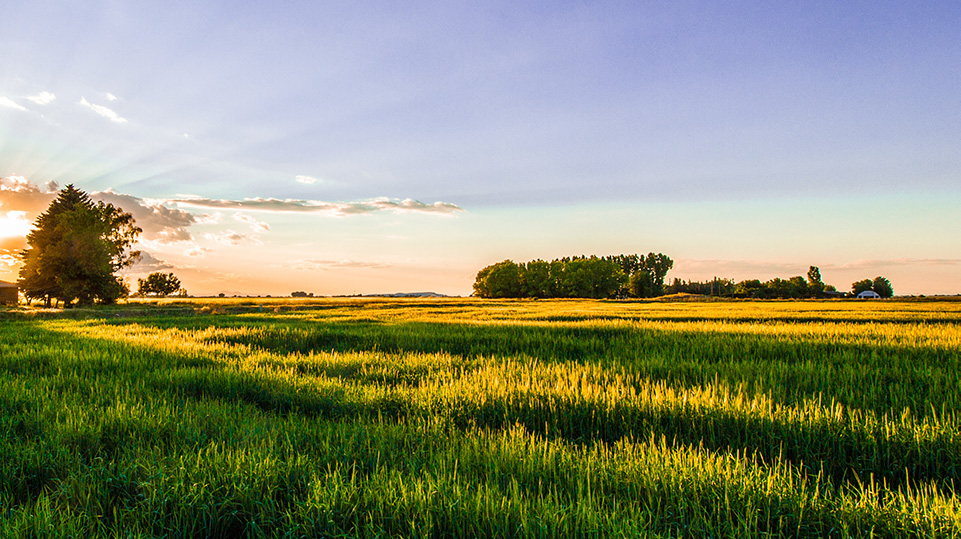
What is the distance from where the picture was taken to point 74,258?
40594 mm

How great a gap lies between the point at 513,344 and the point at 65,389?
24.2ft

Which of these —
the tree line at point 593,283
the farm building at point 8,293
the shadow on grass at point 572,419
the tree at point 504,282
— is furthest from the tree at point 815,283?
the farm building at point 8,293

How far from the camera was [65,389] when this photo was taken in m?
5.19

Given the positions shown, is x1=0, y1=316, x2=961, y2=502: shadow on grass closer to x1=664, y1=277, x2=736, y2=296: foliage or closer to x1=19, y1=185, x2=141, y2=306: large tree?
x1=19, y1=185, x2=141, y2=306: large tree

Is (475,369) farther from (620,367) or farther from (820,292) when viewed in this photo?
(820,292)

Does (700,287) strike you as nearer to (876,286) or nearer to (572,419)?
(876,286)

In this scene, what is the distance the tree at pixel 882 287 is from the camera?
493 ft

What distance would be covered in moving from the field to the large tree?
45.8 m

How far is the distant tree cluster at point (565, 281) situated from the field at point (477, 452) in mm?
121946

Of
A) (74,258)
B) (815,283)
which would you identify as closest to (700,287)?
(815,283)

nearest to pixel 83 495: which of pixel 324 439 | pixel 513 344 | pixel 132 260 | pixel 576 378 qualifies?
pixel 324 439

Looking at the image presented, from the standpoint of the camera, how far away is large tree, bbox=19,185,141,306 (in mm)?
40375

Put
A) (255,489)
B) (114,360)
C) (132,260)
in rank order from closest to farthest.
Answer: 1. (255,489)
2. (114,360)
3. (132,260)

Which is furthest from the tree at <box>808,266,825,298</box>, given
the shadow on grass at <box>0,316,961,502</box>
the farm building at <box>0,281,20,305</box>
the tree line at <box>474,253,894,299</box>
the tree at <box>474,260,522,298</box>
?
the farm building at <box>0,281,20,305</box>
